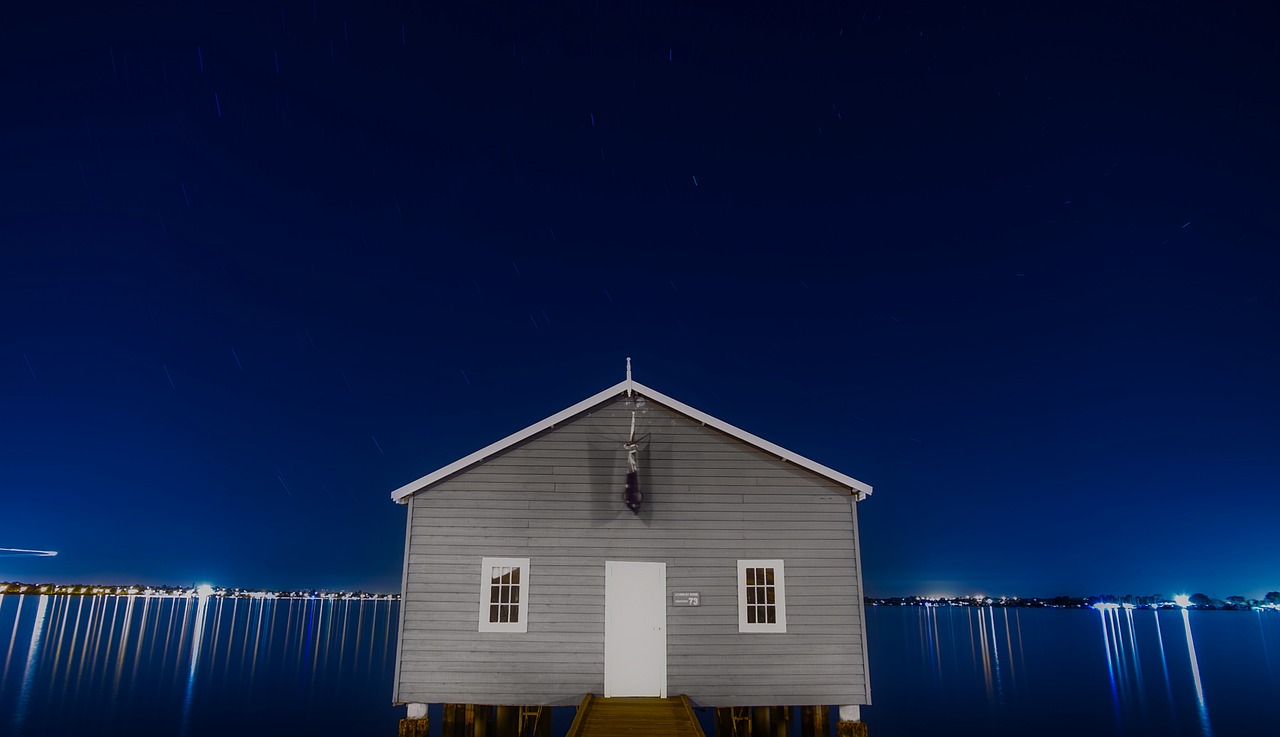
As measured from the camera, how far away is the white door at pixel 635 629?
1352cm

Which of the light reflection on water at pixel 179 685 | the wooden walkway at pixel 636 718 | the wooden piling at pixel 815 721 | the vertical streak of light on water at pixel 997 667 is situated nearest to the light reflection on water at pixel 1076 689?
the vertical streak of light on water at pixel 997 667

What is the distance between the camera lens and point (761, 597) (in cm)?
1402

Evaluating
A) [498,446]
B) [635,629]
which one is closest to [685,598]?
[635,629]

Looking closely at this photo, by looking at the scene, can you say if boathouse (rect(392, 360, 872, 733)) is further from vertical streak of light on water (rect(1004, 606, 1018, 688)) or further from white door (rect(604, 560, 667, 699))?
vertical streak of light on water (rect(1004, 606, 1018, 688))

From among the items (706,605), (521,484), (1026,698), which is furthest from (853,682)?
(1026,698)

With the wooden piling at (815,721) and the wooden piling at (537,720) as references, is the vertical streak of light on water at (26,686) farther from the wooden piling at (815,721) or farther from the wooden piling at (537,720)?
the wooden piling at (815,721)

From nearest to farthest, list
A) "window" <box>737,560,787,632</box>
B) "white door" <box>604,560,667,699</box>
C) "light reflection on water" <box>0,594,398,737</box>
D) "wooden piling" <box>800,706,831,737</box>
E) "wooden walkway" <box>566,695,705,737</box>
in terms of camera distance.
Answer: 1. "wooden walkway" <box>566,695,705,737</box>
2. "white door" <box>604,560,667,699</box>
3. "window" <box>737,560,787,632</box>
4. "wooden piling" <box>800,706,831,737</box>
5. "light reflection on water" <box>0,594,398,737</box>

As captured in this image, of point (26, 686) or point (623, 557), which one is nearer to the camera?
point (623, 557)

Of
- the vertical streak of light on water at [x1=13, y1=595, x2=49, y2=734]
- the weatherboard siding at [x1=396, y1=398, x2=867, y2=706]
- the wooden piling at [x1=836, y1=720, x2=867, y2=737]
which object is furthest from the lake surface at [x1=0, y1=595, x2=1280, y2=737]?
the weatherboard siding at [x1=396, y1=398, x2=867, y2=706]

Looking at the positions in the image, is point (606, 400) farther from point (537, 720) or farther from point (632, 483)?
point (537, 720)

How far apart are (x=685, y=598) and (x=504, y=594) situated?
3062 millimetres

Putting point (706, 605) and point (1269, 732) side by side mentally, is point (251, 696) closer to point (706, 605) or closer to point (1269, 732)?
point (706, 605)

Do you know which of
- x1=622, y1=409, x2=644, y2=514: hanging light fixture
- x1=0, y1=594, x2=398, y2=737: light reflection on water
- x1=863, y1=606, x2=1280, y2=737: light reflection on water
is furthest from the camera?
x1=863, y1=606, x2=1280, y2=737: light reflection on water

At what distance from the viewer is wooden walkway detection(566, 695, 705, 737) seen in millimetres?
11180
